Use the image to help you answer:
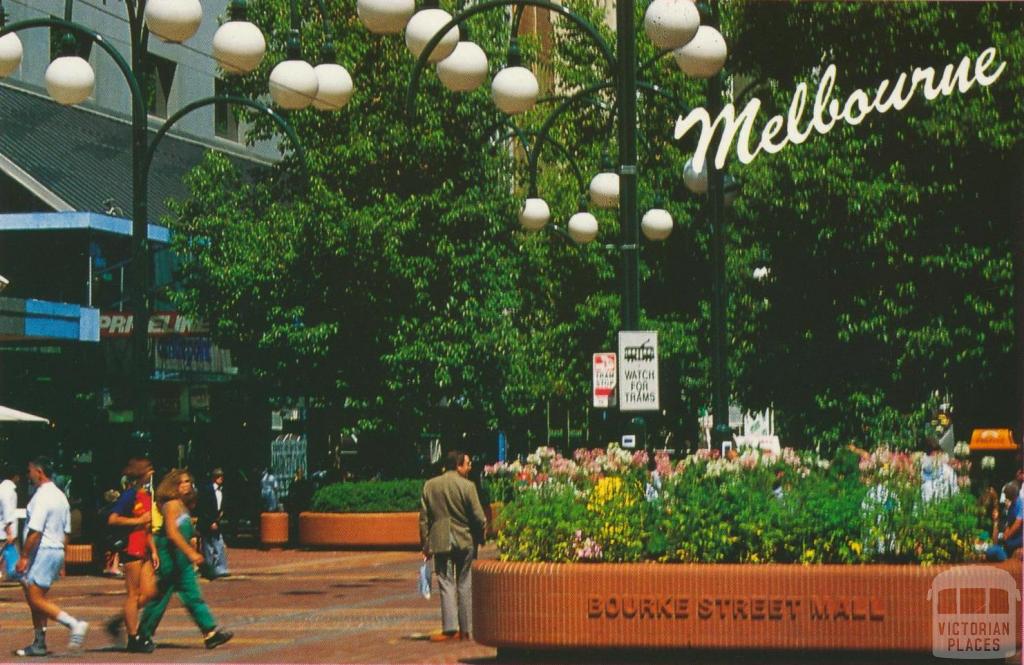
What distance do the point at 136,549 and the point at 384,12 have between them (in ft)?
16.4

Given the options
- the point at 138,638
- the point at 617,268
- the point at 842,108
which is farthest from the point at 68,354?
the point at 138,638

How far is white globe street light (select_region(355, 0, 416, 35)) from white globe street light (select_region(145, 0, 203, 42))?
5.05ft

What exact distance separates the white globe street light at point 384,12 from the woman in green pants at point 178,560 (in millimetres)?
3965

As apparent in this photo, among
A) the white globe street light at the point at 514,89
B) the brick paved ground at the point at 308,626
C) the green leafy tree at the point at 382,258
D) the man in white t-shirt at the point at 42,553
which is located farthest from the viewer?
the green leafy tree at the point at 382,258

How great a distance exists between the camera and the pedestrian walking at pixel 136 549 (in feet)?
50.4

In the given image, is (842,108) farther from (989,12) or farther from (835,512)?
(835,512)

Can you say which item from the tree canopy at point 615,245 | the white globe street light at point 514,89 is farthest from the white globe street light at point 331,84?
the tree canopy at point 615,245

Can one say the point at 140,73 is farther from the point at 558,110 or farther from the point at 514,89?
the point at 514,89

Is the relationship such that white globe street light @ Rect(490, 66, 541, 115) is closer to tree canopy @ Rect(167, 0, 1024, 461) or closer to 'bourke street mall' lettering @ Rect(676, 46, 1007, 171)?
tree canopy @ Rect(167, 0, 1024, 461)

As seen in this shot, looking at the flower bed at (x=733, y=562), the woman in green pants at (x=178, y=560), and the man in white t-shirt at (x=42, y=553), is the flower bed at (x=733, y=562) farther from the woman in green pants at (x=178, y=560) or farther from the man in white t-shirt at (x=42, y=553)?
the man in white t-shirt at (x=42, y=553)

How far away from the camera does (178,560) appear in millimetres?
14992

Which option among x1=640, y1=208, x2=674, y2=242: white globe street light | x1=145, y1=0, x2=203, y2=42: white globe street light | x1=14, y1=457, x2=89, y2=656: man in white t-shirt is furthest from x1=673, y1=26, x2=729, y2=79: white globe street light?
x1=640, y1=208, x2=674, y2=242: white globe street light

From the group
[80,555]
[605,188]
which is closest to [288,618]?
[605,188]

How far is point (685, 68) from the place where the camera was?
1608 cm
